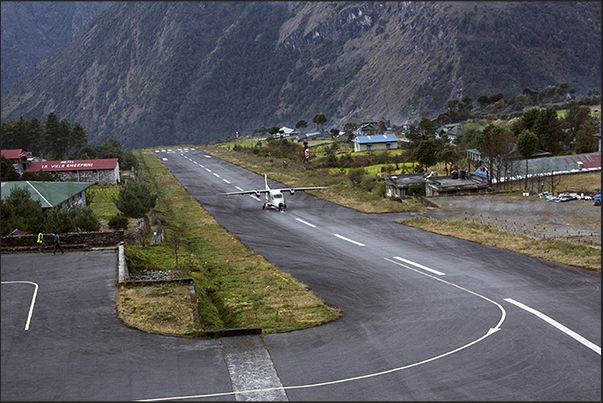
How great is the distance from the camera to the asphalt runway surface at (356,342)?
57.7 feet

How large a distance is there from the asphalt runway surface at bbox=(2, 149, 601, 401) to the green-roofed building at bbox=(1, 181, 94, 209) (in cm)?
2186

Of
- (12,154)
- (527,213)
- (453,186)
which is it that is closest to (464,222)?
(527,213)

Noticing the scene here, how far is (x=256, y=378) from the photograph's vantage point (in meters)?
18.6

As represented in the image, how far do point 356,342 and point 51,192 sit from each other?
42.7 meters

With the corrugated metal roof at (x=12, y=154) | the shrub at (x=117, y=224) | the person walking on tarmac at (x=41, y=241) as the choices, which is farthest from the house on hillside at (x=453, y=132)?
the person walking on tarmac at (x=41, y=241)

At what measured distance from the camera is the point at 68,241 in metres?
32.0

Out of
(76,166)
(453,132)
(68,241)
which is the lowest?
(68,241)

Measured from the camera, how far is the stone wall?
31.0 meters

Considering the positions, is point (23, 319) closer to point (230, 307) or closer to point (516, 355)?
point (230, 307)

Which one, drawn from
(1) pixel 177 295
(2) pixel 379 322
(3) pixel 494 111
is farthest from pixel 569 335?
(3) pixel 494 111

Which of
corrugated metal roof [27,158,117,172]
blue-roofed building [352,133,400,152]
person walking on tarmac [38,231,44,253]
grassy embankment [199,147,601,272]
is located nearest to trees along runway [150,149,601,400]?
grassy embankment [199,147,601,272]

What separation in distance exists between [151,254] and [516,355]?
26040 mm

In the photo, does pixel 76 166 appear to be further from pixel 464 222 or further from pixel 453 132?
pixel 453 132

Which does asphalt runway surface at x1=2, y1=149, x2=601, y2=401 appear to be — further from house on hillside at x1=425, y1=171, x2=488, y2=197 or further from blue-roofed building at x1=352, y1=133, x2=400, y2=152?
blue-roofed building at x1=352, y1=133, x2=400, y2=152
